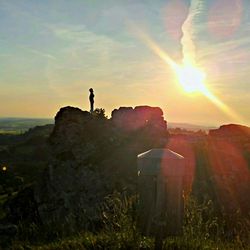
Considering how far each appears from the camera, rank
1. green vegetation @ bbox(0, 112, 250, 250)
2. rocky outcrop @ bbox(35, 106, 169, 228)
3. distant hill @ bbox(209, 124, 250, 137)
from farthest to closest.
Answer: distant hill @ bbox(209, 124, 250, 137), rocky outcrop @ bbox(35, 106, 169, 228), green vegetation @ bbox(0, 112, 250, 250)

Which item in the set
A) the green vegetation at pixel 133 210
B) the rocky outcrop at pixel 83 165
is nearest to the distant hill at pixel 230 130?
the rocky outcrop at pixel 83 165

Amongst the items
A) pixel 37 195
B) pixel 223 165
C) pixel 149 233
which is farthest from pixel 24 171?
pixel 149 233

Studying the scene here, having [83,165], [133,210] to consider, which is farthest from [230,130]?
[133,210]

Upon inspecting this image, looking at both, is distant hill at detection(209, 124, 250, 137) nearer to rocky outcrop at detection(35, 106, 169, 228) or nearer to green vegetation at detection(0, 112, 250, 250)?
rocky outcrop at detection(35, 106, 169, 228)

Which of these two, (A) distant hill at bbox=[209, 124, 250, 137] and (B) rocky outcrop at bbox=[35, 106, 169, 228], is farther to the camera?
(A) distant hill at bbox=[209, 124, 250, 137]

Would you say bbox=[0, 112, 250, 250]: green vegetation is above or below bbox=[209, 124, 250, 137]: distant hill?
below

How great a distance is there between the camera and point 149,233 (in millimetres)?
8258

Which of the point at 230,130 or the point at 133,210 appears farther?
the point at 230,130

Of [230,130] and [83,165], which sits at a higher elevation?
[230,130]

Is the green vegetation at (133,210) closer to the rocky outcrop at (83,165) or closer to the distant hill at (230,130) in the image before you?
the rocky outcrop at (83,165)

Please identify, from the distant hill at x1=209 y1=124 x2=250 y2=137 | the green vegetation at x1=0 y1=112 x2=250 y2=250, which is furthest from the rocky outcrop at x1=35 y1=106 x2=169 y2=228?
the distant hill at x1=209 y1=124 x2=250 y2=137

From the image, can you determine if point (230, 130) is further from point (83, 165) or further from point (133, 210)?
point (133, 210)

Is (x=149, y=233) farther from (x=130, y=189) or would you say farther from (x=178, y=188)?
(x=130, y=189)

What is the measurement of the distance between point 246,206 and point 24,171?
132ft
